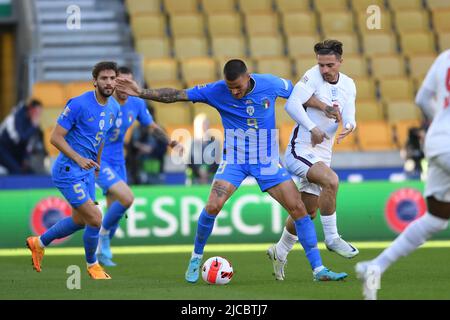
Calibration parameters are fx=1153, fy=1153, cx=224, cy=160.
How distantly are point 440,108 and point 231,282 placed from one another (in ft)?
10.4

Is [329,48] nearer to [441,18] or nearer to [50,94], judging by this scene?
[50,94]

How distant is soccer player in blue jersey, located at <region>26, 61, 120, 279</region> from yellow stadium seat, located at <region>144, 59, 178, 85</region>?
10722mm

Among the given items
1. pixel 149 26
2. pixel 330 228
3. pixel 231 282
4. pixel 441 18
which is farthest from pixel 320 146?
pixel 441 18

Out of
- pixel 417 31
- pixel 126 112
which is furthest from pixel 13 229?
pixel 417 31

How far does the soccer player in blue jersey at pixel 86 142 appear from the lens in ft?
36.3

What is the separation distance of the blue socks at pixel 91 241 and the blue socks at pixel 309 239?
2.11 m

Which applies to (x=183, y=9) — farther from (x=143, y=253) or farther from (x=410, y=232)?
(x=410, y=232)

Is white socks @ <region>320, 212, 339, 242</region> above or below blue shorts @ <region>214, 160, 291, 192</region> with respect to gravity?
below

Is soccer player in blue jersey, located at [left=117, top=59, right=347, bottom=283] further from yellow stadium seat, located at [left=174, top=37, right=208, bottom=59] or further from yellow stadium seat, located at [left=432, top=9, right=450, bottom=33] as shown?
yellow stadium seat, located at [left=432, top=9, right=450, bottom=33]

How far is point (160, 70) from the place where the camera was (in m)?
22.3

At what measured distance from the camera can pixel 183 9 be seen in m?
23.8

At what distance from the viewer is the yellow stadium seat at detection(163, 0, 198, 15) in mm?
23766

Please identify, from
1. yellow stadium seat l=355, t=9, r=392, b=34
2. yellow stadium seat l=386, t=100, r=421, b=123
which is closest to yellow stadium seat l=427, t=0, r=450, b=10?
yellow stadium seat l=355, t=9, r=392, b=34

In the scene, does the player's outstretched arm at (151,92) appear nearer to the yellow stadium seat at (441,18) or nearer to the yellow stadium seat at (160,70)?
the yellow stadium seat at (160,70)
